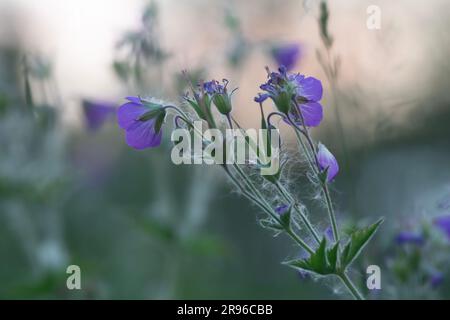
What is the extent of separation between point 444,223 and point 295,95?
847 millimetres

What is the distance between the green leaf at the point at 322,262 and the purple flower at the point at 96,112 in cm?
256

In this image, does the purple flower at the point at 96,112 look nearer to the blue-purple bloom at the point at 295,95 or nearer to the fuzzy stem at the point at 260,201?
the blue-purple bloom at the point at 295,95

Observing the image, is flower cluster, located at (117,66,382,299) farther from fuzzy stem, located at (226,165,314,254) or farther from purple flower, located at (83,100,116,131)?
purple flower, located at (83,100,116,131)

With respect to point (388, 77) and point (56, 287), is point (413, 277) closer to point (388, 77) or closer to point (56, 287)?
point (388, 77)

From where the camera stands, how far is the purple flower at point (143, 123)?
2.00m

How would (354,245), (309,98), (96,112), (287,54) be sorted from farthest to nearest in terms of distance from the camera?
1. (287,54)
2. (96,112)
3. (309,98)
4. (354,245)

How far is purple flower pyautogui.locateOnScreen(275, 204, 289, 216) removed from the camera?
5.87 feet

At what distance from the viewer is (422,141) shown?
6.79m

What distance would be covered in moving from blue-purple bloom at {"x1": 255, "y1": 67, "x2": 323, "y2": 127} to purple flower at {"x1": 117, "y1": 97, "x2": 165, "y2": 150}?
0.26 m

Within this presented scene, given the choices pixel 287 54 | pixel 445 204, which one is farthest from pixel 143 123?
pixel 287 54

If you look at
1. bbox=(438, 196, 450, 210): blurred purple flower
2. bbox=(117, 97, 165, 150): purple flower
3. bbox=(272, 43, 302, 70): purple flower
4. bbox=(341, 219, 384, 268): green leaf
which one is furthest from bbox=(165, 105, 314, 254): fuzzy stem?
bbox=(272, 43, 302, 70): purple flower

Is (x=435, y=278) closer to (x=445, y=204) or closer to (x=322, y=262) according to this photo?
(x=445, y=204)

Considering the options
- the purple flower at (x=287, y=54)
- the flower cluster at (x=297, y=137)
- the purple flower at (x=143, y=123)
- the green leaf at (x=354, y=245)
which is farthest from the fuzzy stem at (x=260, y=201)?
the purple flower at (x=287, y=54)

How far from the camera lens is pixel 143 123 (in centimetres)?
202
